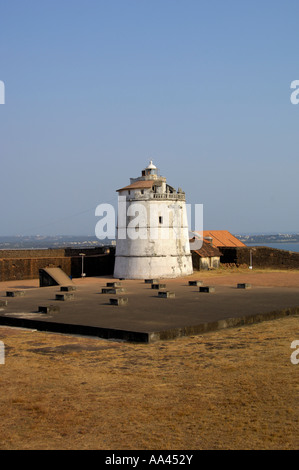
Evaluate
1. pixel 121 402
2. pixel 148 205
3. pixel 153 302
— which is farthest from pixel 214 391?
pixel 148 205

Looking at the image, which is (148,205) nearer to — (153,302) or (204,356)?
(153,302)

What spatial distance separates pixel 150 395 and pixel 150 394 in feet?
0.21

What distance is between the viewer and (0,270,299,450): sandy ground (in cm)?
802

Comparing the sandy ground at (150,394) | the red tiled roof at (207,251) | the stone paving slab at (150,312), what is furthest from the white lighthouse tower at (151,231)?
the sandy ground at (150,394)

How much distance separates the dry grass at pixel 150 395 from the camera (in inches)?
316

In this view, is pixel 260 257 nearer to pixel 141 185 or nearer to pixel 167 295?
pixel 141 185

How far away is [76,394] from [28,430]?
1.92 meters

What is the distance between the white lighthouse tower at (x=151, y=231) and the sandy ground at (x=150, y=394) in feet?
78.4

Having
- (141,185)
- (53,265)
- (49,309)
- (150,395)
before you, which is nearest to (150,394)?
(150,395)

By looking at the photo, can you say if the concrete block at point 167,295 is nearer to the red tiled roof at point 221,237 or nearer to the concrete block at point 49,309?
the concrete block at point 49,309

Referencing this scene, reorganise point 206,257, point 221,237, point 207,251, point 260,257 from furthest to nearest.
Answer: point 221,237 < point 260,257 < point 207,251 < point 206,257

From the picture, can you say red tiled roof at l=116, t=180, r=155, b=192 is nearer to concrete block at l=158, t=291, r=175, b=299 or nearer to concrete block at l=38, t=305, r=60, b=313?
concrete block at l=158, t=291, r=175, b=299

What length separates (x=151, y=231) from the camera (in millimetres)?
39469
